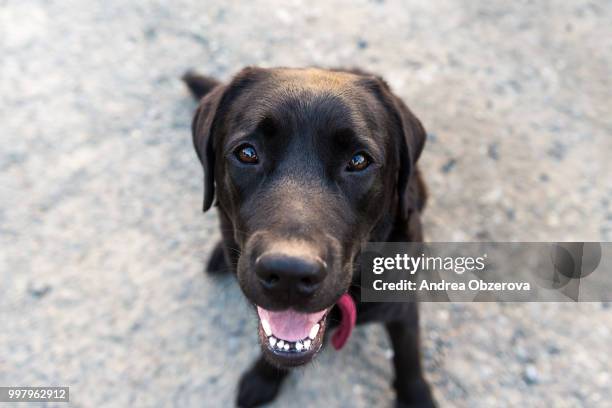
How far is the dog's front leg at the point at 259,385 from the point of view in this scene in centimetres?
282

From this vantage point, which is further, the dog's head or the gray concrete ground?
the gray concrete ground

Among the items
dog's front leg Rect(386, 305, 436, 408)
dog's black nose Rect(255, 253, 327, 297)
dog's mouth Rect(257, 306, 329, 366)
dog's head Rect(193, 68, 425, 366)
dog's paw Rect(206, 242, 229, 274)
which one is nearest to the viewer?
dog's black nose Rect(255, 253, 327, 297)

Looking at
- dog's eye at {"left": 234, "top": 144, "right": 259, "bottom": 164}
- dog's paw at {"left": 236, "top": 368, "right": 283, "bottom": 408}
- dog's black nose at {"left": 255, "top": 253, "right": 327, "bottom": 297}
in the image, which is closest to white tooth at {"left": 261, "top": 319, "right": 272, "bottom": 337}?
dog's black nose at {"left": 255, "top": 253, "right": 327, "bottom": 297}

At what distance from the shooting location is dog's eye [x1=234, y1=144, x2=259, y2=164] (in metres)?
2.22

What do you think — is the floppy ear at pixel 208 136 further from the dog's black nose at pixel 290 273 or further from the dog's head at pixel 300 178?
the dog's black nose at pixel 290 273

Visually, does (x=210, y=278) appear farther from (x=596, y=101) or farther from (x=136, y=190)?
(x=596, y=101)

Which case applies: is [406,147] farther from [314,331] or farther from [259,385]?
[259,385]

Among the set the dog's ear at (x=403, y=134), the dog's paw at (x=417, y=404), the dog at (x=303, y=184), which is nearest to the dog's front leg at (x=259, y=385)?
the dog at (x=303, y=184)

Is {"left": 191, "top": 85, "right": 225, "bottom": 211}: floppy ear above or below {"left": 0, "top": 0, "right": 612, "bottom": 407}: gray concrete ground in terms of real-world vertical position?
above

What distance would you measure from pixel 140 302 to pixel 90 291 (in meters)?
0.31

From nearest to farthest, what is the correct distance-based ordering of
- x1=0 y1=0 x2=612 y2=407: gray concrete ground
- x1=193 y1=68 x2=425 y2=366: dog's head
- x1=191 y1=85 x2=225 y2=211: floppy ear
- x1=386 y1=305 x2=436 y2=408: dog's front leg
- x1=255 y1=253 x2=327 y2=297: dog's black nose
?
x1=255 y1=253 x2=327 y2=297: dog's black nose
x1=193 y1=68 x2=425 y2=366: dog's head
x1=191 y1=85 x2=225 y2=211: floppy ear
x1=386 y1=305 x2=436 y2=408: dog's front leg
x1=0 y1=0 x2=612 y2=407: gray concrete ground

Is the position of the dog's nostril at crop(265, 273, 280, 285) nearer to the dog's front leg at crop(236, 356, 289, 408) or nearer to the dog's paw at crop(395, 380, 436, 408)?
the dog's front leg at crop(236, 356, 289, 408)

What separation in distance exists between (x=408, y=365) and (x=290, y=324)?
35.7 inches

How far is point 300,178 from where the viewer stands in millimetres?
2107
